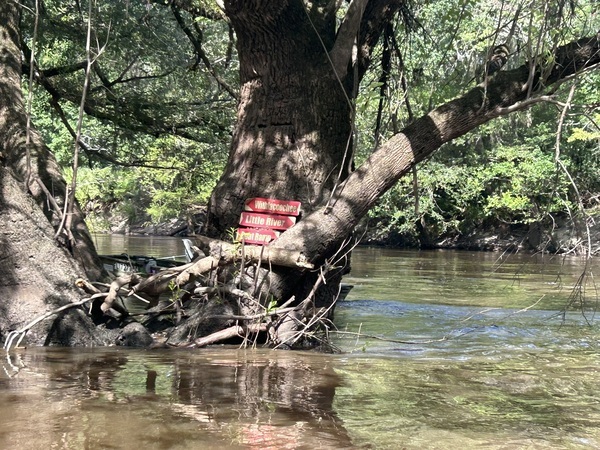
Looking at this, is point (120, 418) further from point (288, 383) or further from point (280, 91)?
point (280, 91)

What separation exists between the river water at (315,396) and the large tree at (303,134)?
90 centimetres

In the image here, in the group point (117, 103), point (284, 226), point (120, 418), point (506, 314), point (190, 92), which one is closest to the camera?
point (120, 418)

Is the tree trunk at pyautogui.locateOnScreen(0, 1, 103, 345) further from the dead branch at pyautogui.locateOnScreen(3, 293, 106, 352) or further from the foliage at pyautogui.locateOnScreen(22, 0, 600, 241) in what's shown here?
the foliage at pyautogui.locateOnScreen(22, 0, 600, 241)

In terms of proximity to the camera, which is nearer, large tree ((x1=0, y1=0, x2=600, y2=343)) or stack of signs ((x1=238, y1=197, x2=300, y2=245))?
large tree ((x1=0, y1=0, x2=600, y2=343))

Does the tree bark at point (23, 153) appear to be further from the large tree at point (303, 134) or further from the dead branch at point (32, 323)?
the dead branch at point (32, 323)

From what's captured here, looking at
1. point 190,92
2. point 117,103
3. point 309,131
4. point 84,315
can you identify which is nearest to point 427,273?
point 190,92

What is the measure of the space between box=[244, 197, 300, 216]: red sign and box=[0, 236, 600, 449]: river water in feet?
5.09

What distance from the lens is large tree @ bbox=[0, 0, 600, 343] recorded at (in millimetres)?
7148

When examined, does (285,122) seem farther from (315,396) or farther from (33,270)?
(315,396)

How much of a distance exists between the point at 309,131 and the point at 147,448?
188 inches

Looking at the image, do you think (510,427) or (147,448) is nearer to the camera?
(147,448)

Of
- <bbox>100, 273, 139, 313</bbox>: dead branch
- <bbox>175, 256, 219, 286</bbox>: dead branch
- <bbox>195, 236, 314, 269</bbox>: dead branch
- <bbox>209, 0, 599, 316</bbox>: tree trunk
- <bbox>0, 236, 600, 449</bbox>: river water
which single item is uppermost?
<bbox>209, 0, 599, 316</bbox>: tree trunk

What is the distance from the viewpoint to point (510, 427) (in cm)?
442

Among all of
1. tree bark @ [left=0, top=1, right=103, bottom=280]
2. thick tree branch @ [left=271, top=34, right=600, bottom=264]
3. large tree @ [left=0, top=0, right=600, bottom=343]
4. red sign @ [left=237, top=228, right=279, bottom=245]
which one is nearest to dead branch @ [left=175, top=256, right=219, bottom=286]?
large tree @ [left=0, top=0, right=600, bottom=343]
